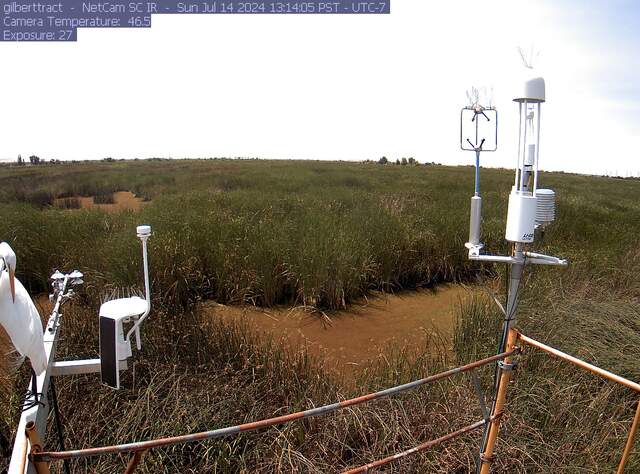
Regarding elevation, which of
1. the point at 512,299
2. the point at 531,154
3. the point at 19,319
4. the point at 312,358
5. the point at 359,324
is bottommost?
the point at 359,324

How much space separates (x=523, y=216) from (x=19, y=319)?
1905mm

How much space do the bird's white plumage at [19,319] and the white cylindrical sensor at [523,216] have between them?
1836 mm

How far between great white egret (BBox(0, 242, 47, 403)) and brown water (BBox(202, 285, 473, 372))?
2.90 meters

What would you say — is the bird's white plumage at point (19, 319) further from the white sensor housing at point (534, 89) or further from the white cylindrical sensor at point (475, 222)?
the white sensor housing at point (534, 89)

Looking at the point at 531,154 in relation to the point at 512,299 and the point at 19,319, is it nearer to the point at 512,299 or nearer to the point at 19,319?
the point at 512,299

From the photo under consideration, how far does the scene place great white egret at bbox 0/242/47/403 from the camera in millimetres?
1078

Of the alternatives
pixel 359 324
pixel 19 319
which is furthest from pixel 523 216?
pixel 359 324

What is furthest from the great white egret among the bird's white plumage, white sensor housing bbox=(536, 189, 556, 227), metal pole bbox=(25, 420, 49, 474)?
white sensor housing bbox=(536, 189, 556, 227)

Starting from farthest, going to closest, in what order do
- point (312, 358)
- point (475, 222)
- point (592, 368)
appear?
point (312, 358)
point (475, 222)
point (592, 368)

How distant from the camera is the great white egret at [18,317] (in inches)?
42.4

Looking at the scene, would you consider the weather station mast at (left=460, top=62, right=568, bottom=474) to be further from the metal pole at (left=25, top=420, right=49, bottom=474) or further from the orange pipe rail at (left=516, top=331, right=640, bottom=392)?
the metal pole at (left=25, top=420, right=49, bottom=474)

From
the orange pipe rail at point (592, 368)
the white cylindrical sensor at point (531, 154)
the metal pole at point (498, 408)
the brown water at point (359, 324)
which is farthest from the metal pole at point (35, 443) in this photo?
the brown water at point (359, 324)

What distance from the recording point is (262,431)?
2561 mm

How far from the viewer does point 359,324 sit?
16.7 ft
